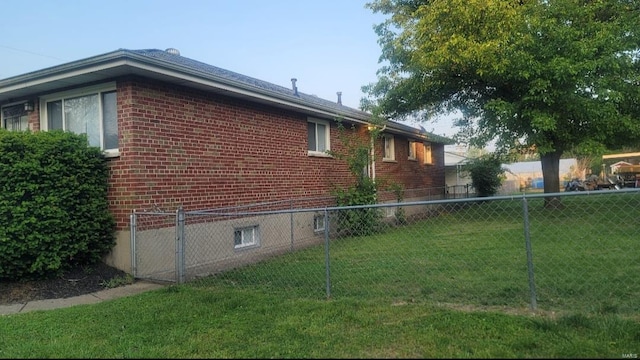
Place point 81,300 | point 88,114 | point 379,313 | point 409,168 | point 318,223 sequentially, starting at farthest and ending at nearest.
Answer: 1. point 409,168
2. point 318,223
3. point 88,114
4. point 81,300
5. point 379,313

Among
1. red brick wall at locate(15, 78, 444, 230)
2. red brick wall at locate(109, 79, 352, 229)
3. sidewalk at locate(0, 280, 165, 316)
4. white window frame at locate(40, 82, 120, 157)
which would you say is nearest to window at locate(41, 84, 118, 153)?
white window frame at locate(40, 82, 120, 157)

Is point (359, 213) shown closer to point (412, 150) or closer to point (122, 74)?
point (122, 74)

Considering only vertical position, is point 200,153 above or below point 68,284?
above

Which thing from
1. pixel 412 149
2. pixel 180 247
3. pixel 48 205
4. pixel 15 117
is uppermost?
pixel 15 117

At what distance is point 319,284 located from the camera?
20.8 ft

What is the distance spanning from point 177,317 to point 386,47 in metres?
11.1

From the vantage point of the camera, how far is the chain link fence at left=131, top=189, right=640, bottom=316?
5.27 metres

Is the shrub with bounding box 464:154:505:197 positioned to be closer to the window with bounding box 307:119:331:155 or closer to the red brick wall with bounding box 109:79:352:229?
the window with bounding box 307:119:331:155

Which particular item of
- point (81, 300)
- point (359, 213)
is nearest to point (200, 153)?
point (81, 300)

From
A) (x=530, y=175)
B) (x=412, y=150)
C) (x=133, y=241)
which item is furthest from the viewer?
(x=530, y=175)

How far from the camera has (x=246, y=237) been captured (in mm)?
9531

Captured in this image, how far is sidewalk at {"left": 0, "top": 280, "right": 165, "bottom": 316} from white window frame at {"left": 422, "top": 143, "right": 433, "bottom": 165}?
603 inches

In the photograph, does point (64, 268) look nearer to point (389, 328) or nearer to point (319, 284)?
point (319, 284)

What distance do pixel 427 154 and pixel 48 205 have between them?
54.7 feet
